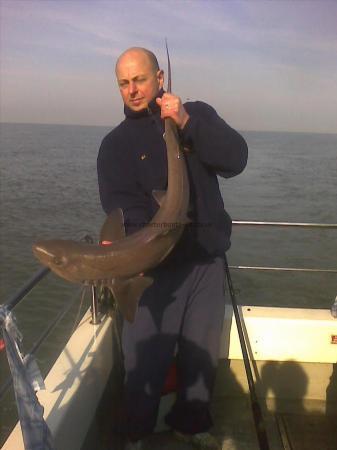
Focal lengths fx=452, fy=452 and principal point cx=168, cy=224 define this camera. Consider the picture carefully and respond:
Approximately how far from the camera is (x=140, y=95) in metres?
2.86

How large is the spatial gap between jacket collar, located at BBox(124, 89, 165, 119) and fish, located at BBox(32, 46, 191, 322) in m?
0.44

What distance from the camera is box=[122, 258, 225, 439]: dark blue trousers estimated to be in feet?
10.1

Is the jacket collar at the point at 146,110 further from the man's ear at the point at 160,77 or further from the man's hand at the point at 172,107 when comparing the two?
the man's hand at the point at 172,107

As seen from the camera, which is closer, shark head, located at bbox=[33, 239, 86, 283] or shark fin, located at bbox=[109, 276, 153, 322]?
shark head, located at bbox=[33, 239, 86, 283]

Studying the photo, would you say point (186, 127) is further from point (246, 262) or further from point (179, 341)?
point (246, 262)

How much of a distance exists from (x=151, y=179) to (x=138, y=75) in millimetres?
655

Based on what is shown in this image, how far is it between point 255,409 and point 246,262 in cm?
1296

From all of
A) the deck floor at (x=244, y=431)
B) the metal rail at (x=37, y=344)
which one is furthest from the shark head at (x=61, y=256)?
the deck floor at (x=244, y=431)

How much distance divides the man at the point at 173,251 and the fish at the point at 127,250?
13.9 inches

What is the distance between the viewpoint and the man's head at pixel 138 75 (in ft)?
9.17

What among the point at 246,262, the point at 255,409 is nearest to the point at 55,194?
the point at 246,262

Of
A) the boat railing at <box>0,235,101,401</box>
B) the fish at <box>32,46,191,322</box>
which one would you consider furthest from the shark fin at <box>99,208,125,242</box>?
the boat railing at <box>0,235,101,401</box>

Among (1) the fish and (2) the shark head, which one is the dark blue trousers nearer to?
(1) the fish

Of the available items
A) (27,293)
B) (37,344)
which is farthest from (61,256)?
(37,344)
